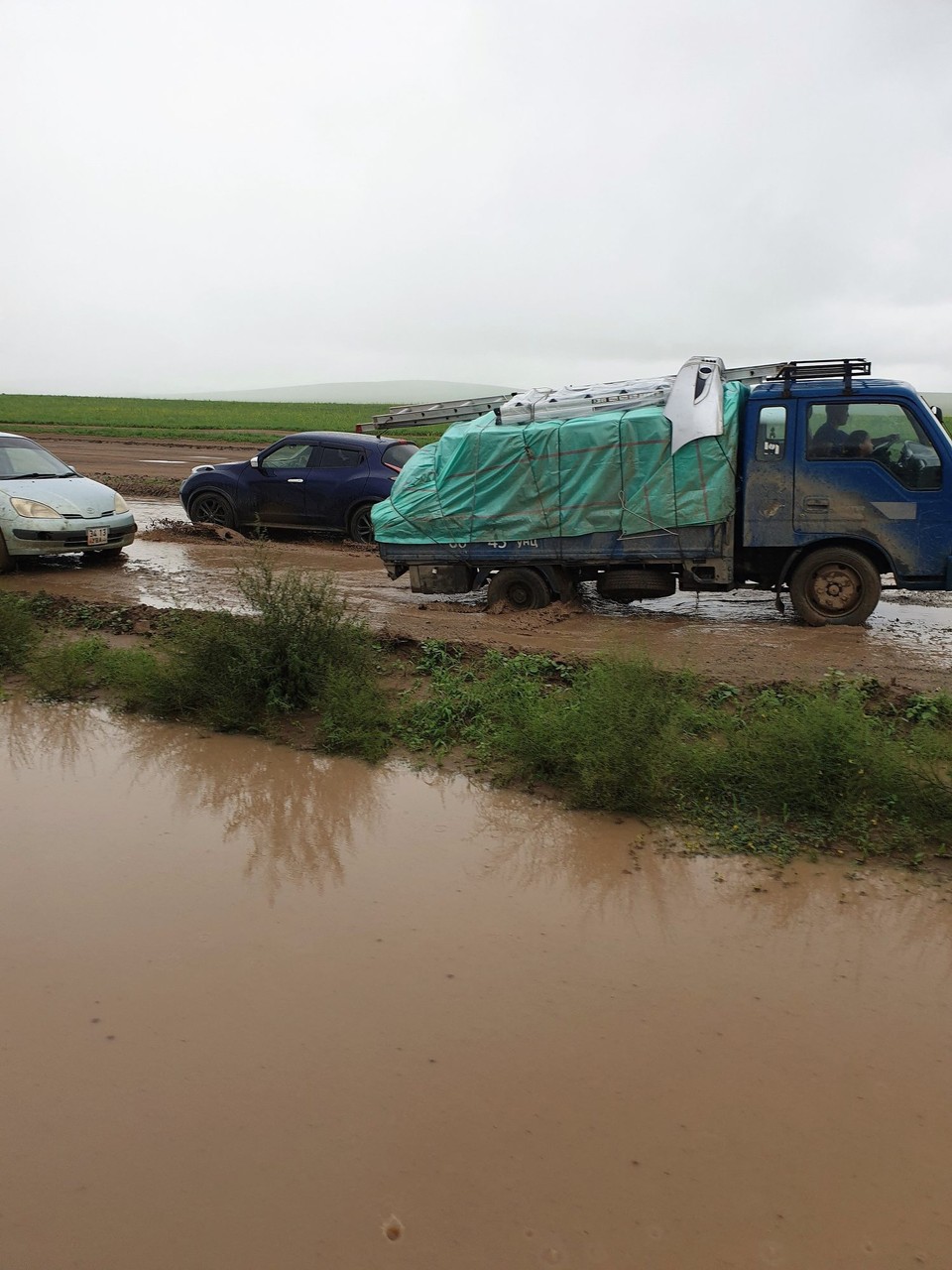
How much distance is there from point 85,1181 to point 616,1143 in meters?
1.82

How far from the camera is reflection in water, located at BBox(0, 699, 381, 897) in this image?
6180mm

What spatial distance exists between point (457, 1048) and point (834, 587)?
728cm

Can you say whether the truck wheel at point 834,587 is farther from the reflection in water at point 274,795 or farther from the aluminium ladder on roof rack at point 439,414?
the reflection in water at point 274,795

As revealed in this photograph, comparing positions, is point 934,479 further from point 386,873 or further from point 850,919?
point 386,873

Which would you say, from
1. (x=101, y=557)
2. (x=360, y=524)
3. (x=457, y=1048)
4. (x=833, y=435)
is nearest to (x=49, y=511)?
(x=101, y=557)

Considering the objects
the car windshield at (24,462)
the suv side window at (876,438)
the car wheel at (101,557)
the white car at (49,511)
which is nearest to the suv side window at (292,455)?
the white car at (49,511)

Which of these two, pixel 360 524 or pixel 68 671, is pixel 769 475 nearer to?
pixel 68 671

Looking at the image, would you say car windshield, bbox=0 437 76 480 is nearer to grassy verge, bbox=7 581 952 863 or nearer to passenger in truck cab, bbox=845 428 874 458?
grassy verge, bbox=7 581 952 863

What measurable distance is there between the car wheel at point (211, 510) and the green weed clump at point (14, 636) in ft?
19.5

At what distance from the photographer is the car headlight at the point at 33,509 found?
1263cm

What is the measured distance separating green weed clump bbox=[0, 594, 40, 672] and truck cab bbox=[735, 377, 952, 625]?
6778 millimetres

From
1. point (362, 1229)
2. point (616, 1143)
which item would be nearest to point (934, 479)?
point (616, 1143)

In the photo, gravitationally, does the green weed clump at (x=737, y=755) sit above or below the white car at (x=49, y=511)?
below

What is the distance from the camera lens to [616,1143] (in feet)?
12.3
